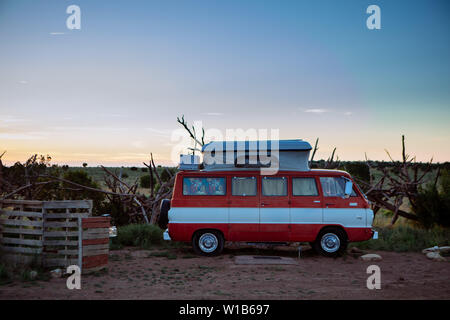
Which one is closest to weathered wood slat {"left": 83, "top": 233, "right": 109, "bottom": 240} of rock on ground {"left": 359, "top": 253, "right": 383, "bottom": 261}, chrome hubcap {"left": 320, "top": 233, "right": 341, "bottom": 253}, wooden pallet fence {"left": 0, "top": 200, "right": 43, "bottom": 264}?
wooden pallet fence {"left": 0, "top": 200, "right": 43, "bottom": 264}

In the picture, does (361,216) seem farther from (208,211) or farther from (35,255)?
(35,255)

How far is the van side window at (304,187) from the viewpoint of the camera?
11625 millimetres

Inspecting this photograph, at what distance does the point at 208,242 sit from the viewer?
1187cm

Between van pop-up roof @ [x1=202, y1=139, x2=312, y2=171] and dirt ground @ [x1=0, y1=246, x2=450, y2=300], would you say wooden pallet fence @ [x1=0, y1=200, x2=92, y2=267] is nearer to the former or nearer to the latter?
dirt ground @ [x1=0, y1=246, x2=450, y2=300]

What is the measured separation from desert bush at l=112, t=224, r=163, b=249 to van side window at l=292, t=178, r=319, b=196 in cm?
481

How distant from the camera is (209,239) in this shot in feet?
39.0

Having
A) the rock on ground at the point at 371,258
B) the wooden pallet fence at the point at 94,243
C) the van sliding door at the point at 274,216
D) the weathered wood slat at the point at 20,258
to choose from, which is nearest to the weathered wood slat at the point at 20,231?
the weathered wood slat at the point at 20,258

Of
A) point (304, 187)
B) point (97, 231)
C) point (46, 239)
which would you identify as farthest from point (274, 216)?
point (46, 239)

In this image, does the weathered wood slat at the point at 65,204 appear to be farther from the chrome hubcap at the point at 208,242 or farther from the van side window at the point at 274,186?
the van side window at the point at 274,186

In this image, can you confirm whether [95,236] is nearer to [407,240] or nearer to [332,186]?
[332,186]

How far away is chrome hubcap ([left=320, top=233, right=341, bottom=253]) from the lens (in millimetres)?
11664
